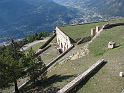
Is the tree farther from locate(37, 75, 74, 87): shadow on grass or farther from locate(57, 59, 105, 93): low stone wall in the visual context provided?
locate(57, 59, 105, 93): low stone wall

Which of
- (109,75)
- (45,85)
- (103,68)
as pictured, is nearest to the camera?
(109,75)

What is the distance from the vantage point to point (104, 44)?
4372cm

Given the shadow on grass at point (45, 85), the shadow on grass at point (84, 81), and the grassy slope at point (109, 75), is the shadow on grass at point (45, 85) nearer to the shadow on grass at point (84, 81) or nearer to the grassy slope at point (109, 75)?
the shadow on grass at point (84, 81)

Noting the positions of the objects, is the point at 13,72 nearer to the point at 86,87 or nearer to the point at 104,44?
the point at 86,87

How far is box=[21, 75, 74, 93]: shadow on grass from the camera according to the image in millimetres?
32406

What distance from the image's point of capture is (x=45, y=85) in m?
35.1

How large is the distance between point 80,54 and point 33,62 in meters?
8.87

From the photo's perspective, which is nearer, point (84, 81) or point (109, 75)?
point (84, 81)

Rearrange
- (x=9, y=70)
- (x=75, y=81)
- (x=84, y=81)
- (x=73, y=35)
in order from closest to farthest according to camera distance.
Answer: (x=75, y=81) → (x=84, y=81) → (x=9, y=70) → (x=73, y=35)

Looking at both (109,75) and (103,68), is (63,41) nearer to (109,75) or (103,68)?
(103,68)

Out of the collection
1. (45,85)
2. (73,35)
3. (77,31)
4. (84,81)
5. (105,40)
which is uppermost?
(84,81)

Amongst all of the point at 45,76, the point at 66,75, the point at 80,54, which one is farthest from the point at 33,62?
the point at 80,54

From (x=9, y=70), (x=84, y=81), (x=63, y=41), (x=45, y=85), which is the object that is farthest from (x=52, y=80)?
(x=63, y=41)

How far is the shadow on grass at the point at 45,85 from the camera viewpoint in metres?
32.4
